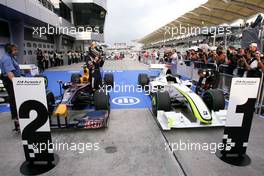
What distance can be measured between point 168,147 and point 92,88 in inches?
112

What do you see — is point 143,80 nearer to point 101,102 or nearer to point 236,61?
point 236,61

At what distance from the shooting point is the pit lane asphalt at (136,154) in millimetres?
2518

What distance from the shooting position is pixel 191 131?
12.0 ft

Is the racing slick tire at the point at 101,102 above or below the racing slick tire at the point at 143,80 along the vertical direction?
below

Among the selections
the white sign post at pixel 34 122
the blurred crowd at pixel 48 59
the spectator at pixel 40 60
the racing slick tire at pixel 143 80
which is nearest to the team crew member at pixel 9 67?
the white sign post at pixel 34 122

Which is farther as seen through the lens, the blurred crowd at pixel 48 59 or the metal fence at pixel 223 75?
the blurred crowd at pixel 48 59

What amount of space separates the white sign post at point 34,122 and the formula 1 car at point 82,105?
789 millimetres

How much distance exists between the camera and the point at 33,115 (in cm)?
242

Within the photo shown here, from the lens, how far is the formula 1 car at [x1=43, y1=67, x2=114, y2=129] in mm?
3559

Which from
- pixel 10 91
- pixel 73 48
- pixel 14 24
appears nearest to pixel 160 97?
pixel 10 91

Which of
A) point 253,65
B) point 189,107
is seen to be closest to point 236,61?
point 253,65

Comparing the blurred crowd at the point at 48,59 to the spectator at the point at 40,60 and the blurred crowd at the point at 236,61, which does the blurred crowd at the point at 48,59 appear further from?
the blurred crowd at the point at 236,61

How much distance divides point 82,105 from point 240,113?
396 cm

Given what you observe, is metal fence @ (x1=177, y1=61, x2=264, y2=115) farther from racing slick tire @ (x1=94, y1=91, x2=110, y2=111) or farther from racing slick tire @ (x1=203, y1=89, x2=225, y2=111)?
racing slick tire @ (x1=94, y1=91, x2=110, y2=111)
